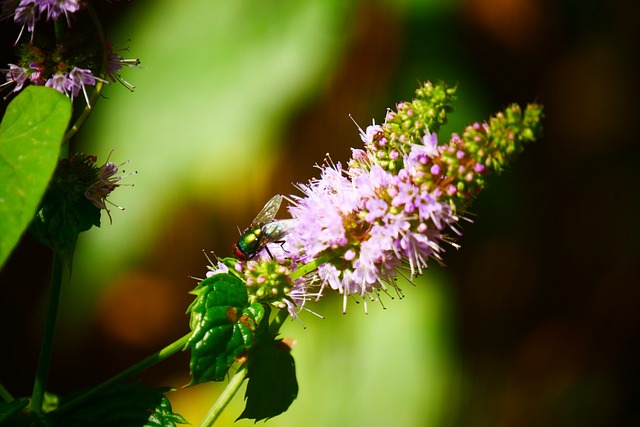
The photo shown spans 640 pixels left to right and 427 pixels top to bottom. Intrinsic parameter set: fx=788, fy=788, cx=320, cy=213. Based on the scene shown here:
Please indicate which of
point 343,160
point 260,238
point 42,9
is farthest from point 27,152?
point 343,160

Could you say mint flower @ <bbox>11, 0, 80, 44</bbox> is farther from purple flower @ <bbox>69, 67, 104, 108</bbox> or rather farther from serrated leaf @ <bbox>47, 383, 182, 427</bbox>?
serrated leaf @ <bbox>47, 383, 182, 427</bbox>

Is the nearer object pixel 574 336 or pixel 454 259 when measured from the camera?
pixel 454 259

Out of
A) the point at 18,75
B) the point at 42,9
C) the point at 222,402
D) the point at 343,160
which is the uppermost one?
the point at 42,9

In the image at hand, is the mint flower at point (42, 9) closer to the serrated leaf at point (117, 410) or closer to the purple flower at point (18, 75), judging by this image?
the purple flower at point (18, 75)

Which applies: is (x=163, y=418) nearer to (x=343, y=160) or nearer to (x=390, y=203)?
(x=390, y=203)

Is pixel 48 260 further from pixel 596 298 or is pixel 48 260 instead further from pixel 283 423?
pixel 596 298

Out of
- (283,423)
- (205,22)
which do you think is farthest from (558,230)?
(205,22)
